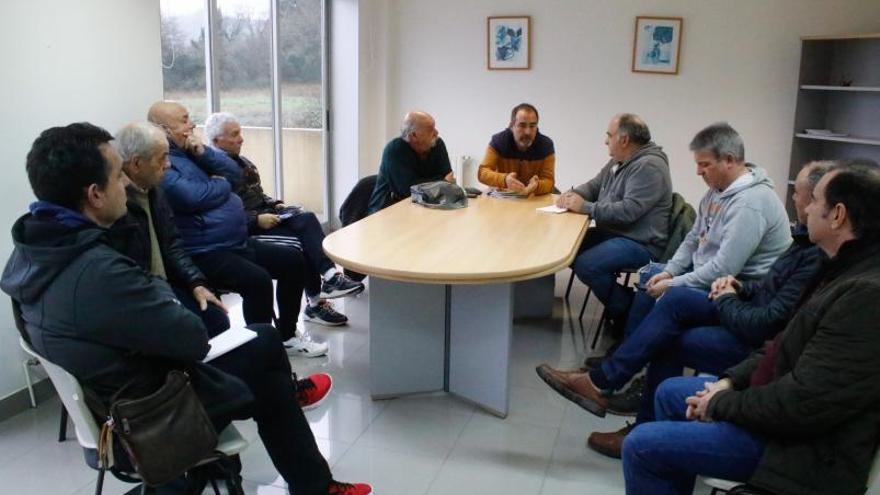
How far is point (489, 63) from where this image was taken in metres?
6.04

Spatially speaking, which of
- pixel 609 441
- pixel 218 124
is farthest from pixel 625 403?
pixel 218 124

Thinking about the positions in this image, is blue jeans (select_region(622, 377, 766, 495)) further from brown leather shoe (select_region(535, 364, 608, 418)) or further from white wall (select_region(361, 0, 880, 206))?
white wall (select_region(361, 0, 880, 206))

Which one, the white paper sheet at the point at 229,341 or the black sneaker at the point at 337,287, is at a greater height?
the white paper sheet at the point at 229,341

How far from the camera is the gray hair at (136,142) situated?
2.46 metres

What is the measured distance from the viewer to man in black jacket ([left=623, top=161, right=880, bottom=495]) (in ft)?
5.05

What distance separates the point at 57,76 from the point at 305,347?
1.63m

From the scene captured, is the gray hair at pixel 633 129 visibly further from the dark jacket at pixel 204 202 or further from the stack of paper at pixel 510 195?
the dark jacket at pixel 204 202

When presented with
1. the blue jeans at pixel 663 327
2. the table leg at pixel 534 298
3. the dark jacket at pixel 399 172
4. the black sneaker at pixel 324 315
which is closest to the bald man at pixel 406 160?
the dark jacket at pixel 399 172

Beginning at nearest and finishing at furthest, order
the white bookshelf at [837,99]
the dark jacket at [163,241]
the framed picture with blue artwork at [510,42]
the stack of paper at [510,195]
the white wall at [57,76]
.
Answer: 1. the dark jacket at [163,241]
2. the white wall at [57,76]
3. the stack of paper at [510,195]
4. the white bookshelf at [837,99]
5. the framed picture with blue artwork at [510,42]

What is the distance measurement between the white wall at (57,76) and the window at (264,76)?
90 cm

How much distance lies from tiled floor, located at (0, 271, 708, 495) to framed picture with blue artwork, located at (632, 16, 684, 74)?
130 inches

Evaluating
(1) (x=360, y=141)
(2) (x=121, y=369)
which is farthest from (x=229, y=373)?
(1) (x=360, y=141)

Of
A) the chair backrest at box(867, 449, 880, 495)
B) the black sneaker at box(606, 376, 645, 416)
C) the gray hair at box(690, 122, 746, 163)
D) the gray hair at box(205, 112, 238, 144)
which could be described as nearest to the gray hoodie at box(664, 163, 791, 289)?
the gray hair at box(690, 122, 746, 163)

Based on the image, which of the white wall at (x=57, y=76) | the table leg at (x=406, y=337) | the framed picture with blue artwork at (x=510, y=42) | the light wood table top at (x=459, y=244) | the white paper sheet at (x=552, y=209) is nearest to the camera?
the light wood table top at (x=459, y=244)
